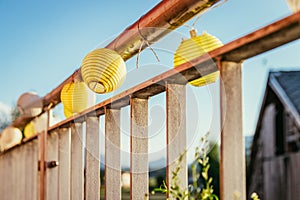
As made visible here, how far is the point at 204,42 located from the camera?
1.59 meters

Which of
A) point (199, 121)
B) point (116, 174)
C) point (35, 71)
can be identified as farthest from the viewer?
point (35, 71)

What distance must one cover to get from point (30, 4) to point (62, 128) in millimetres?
3482

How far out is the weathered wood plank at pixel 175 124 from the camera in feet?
4.75

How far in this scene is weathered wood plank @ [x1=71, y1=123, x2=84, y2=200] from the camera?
2.25 m

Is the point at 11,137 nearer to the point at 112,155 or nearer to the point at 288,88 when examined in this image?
the point at 112,155

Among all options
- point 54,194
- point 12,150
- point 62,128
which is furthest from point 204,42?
point 12,150

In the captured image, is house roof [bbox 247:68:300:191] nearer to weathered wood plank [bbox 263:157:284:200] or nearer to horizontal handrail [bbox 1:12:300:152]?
weathered wood plank [bbox 263:157:284:200]

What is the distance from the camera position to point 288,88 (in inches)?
350

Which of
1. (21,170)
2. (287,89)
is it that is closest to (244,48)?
(21,170)

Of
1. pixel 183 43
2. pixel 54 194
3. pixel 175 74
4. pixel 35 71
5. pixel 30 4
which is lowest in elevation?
pixel 54 194

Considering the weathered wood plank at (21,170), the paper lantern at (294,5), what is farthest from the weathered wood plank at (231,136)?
the weathered wood plank at (21,170)

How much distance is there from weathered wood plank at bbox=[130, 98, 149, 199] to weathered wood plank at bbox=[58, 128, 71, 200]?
91cm

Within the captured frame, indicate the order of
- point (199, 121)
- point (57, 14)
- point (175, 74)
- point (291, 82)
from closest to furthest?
point (175, 74) < point (199, 121) < point (57, 14) < point (291, 82)

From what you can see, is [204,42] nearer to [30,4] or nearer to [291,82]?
[30,4]
